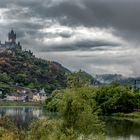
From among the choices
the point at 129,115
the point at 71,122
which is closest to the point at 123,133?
the point at 71,122

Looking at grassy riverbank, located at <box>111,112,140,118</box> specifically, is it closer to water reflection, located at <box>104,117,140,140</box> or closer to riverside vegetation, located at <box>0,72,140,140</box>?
water reflection, located at <box>104,117,140,140</box>

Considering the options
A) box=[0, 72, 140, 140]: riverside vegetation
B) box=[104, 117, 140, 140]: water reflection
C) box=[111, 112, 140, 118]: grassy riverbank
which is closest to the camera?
box=[0, 72, 140, 140]: riverside vegetation

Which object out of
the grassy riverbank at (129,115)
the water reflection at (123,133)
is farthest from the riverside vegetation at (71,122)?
the grassy riverbank at (129,115)

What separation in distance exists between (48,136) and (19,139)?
349cm

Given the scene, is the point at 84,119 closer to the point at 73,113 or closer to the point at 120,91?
the point at 73,113

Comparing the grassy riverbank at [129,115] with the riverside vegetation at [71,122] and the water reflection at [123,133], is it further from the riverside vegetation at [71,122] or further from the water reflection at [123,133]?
the riverside vegetation at [71,122]

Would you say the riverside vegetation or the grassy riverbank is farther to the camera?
the grassy riverbank

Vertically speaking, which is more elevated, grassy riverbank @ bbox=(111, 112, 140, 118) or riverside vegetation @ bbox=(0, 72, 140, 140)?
riverside vegetation @ bbox=(0, 72, 140, 140)

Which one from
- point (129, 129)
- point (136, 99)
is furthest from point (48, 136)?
point (136, 99)

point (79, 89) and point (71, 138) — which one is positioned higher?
point (79, 89)

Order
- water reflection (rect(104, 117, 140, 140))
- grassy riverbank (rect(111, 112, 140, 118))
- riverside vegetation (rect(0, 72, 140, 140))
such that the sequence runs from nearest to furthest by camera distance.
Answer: riverside vegetation (rect(0, 72, 140, 140)) < water reflection (rect(104, 117, 140, 140)) < grassy riverbank (rect(111, 112, 140, 118))

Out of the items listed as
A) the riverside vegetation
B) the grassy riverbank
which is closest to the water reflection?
the riverside vegetation

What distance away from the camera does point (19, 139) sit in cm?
4788

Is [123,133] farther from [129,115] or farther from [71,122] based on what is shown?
[129,115]
